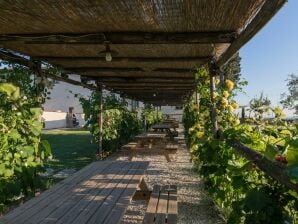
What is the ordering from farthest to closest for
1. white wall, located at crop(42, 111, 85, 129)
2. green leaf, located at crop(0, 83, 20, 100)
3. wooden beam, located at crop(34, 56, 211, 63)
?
white wall, located at crop(42, 111, 85, 129)
wooden beam, located at crop(34, 56, 211, 63)
green leaf, located at crop(0, 83, 20, 100)

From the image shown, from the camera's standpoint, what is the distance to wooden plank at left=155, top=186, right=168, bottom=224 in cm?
323

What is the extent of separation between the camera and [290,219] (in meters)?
2.27

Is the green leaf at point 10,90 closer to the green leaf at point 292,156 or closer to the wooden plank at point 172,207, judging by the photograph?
the wooden plank at point 172,207

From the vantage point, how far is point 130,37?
4344mm

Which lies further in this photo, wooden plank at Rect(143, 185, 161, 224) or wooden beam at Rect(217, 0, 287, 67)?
wooden plank at Rect(143, 185, 161, 224)

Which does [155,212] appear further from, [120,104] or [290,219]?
[120,104]

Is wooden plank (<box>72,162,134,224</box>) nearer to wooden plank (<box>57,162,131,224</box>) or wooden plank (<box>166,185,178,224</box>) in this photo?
wooden plank (<box>57,162,131,224</box>)

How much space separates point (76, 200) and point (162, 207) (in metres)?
0.86

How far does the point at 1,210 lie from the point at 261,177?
280 centimetres

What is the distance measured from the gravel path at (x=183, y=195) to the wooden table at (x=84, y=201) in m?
0.66

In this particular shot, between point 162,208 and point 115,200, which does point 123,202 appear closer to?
point 115,200

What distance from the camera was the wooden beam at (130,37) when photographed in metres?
4.30

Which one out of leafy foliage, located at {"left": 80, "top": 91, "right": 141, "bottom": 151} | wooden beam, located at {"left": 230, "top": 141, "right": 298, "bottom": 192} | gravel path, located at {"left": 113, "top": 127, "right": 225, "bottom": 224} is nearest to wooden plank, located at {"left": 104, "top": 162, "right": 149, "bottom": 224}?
gravel path, located at {"left": 113, "top": 127, "right": 225, "bottom": 224}

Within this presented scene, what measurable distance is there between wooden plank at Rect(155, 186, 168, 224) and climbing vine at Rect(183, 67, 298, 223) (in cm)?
55
